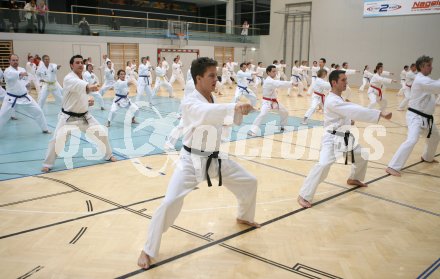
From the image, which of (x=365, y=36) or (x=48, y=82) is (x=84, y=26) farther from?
(x=365, y=36)

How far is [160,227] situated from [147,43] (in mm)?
21673

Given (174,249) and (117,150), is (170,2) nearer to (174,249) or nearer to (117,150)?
(117,150)

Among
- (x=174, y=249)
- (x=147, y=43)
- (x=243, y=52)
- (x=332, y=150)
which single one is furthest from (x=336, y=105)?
(x=243, y=52)

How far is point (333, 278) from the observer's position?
3.40m

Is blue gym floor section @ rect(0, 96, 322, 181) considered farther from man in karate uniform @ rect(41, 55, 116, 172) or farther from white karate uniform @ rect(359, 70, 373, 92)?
white karate uniform @ rect(359, 70, 373, 92)

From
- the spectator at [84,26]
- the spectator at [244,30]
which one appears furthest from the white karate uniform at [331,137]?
the spectator at [244,30]

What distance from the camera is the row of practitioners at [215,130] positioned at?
11.5 feet

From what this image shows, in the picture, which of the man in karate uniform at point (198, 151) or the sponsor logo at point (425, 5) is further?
the sponsor logo at point (425, 5)

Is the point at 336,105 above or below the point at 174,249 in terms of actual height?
above

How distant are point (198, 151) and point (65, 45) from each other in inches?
755

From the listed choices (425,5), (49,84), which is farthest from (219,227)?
(425,5)

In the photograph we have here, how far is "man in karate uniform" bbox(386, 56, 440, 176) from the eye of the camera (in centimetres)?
638

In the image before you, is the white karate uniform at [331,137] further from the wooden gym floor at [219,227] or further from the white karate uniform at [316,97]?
the white karate uniform at [316,97]

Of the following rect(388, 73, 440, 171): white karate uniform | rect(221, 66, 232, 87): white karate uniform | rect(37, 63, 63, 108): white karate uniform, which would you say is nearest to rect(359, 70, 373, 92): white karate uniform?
rect(221, 66, 232, 87): white karate uniform
